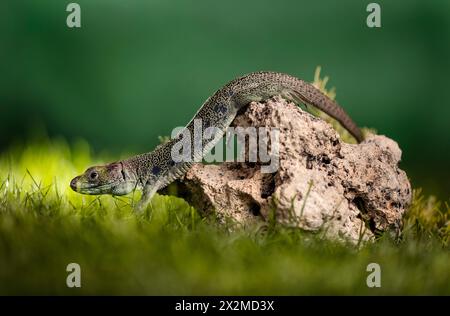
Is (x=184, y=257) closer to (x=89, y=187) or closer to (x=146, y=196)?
(x=146, y=196)

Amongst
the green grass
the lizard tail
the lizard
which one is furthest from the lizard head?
the lizard tail

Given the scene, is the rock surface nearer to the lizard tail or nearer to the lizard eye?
the lizard tail

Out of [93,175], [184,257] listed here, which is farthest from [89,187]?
[184,257]

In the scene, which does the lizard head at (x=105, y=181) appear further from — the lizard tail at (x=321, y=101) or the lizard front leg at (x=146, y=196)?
the lizard tail at (x=321, y=101)

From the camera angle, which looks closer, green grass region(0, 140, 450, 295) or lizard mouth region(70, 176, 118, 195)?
green grass region(0, 140, 450, 295)
